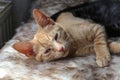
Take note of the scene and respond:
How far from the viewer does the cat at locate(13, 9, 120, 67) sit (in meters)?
1.27

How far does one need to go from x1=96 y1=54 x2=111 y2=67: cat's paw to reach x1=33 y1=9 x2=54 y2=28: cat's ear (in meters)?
0.28

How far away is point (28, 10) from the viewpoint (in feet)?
6.29

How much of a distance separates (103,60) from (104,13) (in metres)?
0.40

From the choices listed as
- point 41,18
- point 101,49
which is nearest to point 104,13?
point 101,49

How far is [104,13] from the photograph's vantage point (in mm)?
1595

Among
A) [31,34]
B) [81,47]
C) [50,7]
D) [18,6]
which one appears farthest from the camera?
[18,6]

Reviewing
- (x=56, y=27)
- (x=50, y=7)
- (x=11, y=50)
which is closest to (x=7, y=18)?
(x=50, y=7)

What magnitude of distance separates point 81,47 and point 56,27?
0.17 meters

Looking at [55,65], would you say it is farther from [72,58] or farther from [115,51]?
[115,51]

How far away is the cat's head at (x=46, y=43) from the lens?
1.26 meters

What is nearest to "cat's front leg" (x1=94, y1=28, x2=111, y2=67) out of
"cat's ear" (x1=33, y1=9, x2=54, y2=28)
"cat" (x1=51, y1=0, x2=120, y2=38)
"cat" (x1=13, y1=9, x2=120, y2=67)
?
"cat" (x1=13, y1=9, x2=120, y2=67)

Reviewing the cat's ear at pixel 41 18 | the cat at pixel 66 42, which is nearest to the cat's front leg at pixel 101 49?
the cat at pixel 66 42

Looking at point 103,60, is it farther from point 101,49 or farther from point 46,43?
point 46,43

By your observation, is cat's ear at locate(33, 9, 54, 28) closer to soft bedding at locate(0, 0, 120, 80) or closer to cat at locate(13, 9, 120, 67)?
cat at locate(13, 9, 120, 67)
